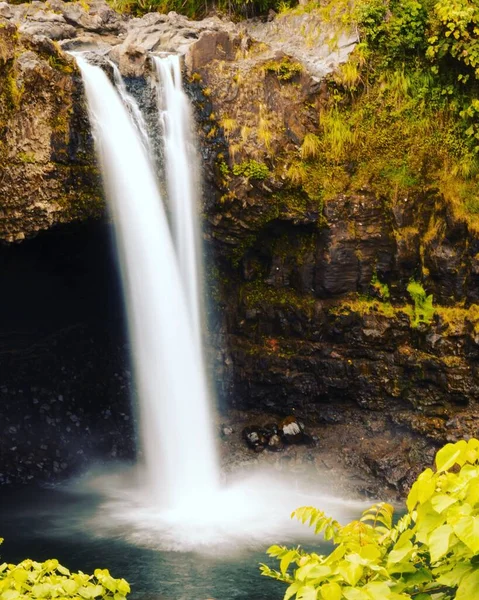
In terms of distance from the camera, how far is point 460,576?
2.12 metres

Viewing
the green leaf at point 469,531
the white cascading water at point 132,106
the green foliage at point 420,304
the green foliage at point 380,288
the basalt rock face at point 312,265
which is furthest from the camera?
the green foliage at point 380,288

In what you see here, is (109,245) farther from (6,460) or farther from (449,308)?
(449,308)

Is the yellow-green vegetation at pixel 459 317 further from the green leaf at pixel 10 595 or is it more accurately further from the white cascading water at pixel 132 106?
the green leaf at pixel 10 595

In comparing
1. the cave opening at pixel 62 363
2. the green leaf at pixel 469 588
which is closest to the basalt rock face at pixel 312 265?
the cave opening at pixel 62 363

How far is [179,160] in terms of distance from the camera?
11594 mm

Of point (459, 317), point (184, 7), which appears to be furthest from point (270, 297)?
point (184, 7)

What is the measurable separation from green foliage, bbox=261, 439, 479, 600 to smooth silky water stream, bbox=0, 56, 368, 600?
21.2 feet

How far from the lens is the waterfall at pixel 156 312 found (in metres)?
10.9

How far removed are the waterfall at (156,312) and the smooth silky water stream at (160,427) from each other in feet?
0.06

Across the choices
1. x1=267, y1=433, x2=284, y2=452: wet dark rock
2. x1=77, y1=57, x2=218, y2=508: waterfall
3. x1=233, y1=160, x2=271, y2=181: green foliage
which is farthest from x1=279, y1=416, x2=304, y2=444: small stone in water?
x1=233, y1=160, x2=271, y2=181: green foliage

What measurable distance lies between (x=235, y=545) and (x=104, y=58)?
790 centimetres

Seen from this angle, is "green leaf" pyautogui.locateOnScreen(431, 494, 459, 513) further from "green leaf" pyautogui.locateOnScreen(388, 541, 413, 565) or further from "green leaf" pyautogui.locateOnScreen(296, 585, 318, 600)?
"green leaf" pyautogui.locateOnScreen(296, 585, 318, 600)

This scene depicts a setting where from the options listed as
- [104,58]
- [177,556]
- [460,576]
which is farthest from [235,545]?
[104,58]

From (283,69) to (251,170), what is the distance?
1.97 meters
